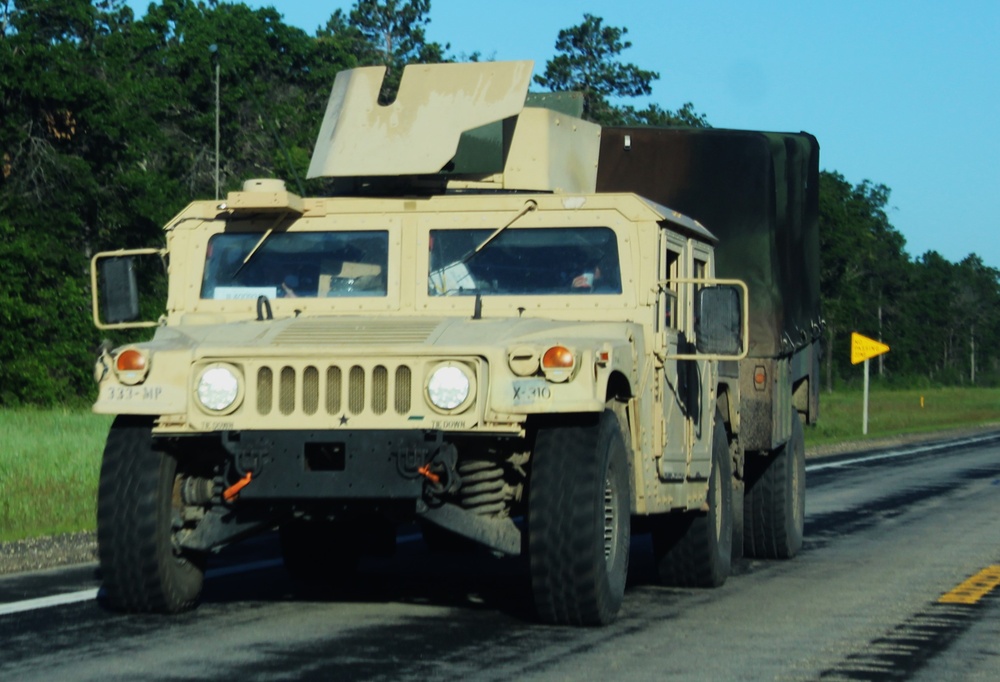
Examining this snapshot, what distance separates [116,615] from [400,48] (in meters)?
74.8

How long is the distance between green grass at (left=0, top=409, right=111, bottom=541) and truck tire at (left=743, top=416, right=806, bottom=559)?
5185mm

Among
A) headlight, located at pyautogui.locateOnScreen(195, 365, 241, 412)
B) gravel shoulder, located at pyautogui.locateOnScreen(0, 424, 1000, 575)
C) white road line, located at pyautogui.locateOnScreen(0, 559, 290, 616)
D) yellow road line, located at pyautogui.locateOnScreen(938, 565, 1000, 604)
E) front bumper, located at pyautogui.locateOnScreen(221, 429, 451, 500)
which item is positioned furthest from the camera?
gravel shoulder, located at pyautogui.locateOnScreen(0, 424, 1000, 575)

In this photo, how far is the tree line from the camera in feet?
134

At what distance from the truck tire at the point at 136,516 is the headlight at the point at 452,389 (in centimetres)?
141

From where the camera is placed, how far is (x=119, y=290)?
376 inches

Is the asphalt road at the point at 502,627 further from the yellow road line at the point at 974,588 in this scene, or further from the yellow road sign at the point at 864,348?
the yellow road sign at the point at 864,348

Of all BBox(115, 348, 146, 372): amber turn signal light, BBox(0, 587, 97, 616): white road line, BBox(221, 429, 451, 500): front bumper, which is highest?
BBox(115, 348, 146, 372): amber turn signal light

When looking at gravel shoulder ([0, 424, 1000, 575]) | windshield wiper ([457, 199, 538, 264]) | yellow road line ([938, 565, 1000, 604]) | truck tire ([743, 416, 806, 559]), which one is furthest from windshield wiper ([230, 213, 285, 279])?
truck tire ([743, 416, 806, 559])

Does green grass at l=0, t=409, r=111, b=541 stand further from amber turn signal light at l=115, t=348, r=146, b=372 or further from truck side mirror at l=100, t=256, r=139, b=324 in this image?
amber turn signal light at l=115, t=348, r=146, b=372

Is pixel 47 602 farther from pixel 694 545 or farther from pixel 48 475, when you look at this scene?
pixel 48 475

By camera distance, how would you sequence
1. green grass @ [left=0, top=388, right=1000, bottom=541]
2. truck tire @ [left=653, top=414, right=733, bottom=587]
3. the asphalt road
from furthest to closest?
green grass @ [left=0, top=388, right=1000, bottom=541]
truck tire @ [left=653, top=414, right=733, bottom=587]
the asphalt road

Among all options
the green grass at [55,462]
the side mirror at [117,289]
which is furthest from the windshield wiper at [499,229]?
the green grass at [55,462]

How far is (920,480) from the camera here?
24688 millimetres

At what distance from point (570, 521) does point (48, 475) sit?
12084 millimetres
